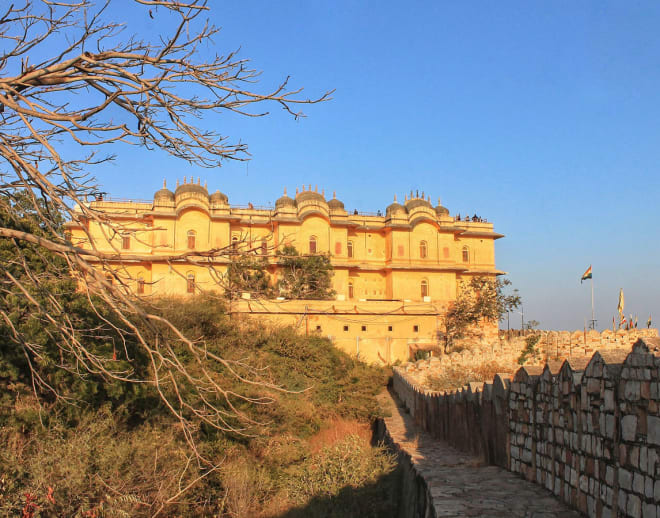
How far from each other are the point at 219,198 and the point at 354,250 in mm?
8886

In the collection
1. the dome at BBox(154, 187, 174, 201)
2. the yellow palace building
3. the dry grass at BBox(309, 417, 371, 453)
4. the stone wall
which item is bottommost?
the dry grass at BBox(309, 417, 371, 453)

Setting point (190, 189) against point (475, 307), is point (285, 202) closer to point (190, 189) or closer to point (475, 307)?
point (190, 189)

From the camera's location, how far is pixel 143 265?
108 ft

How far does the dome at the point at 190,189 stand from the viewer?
3381 cm

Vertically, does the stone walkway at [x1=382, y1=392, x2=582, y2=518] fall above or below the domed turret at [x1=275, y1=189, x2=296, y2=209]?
below

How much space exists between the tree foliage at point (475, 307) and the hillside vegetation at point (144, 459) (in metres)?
19.8

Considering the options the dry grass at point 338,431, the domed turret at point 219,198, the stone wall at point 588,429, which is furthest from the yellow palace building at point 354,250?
the stone wall at point 588,429

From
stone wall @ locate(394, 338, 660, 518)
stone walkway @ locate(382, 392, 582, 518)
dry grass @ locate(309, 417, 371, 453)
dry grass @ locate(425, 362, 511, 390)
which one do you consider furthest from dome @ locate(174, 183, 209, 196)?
stone wall @ locate(394, 338, 660, 518)

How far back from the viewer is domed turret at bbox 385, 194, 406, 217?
37.4m

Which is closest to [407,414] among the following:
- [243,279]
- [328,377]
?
[328,377]

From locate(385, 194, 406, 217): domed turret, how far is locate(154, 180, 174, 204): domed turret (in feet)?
43.7

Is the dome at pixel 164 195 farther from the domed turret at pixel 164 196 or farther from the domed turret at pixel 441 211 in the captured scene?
the domed turret at pixel 441 211

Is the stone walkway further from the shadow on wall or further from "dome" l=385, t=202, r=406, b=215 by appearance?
"dome" l=385, t=202, r=406, b=215

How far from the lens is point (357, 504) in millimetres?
8523
